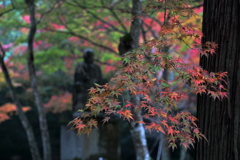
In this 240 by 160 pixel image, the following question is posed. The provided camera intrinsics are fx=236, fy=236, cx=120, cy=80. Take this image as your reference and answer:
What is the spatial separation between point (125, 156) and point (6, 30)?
8003 millimetres

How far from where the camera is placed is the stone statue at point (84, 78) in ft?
21.3

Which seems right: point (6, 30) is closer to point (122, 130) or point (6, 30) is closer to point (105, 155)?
point (105, 155)

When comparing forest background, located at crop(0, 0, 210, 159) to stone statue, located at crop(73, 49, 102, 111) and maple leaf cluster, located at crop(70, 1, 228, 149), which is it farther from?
maple leaf cluster, located at crop(70, 1, 228, 149)

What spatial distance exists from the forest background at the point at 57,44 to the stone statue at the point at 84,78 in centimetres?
87

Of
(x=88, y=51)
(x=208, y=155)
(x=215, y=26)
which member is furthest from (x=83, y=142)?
(x=215, y=26)

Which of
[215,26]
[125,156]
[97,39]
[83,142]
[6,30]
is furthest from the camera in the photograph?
[125,156]

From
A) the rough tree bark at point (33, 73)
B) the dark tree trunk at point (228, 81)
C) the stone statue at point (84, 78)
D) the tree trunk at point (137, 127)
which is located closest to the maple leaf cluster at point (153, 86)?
the dark tree trunk at point (228, 81)

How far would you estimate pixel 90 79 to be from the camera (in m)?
6.50

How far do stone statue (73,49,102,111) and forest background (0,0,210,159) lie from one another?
867 mm

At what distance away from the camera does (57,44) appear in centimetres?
833

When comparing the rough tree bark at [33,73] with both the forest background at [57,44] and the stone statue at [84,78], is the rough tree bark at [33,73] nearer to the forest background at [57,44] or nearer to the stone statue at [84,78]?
the forest background at [57,44]

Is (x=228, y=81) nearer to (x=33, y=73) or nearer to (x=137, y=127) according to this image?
(x=137, y=127)

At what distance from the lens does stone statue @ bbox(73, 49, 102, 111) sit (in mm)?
6480

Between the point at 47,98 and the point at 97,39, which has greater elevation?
the point at 97,39
